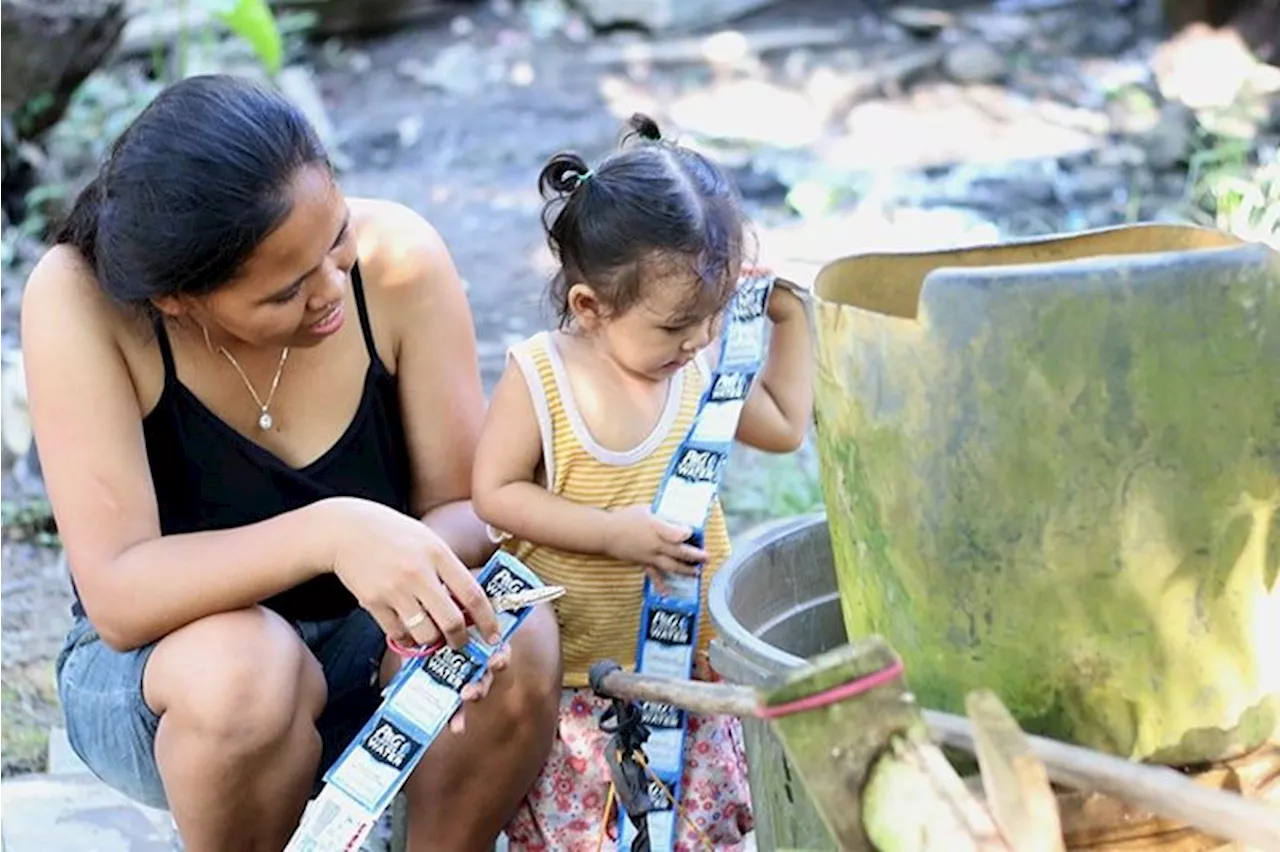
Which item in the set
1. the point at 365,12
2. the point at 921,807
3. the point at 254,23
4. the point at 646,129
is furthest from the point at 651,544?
the point at 365,12

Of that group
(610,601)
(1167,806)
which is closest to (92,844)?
(610,601)

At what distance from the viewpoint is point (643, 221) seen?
8.12ft

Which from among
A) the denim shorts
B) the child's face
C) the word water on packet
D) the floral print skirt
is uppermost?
the child's face

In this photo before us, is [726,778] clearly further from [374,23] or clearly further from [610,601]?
[374,23]

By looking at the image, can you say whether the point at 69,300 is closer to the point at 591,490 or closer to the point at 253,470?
the point at 253,470

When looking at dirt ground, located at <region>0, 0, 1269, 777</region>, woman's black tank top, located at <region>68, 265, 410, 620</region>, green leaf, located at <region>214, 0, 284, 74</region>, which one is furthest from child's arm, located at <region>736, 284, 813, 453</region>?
green leaf, located at <region>214, 0, 284, 74</region>

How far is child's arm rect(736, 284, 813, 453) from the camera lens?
2.69 m

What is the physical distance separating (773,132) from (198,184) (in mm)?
6181

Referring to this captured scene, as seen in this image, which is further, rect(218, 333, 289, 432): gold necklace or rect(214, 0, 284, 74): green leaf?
rect(214, 0, 284, 74): green leaf

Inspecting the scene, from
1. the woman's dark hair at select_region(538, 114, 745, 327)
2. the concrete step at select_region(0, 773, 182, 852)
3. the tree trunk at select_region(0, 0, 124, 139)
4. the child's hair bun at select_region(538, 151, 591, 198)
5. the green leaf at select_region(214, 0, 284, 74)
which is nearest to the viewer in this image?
the woman's dark hair at select_region(538, 114, 745, 327)

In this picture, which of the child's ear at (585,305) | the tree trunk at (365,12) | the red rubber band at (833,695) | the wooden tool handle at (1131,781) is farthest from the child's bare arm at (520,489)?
the tree trunk at (365,12)

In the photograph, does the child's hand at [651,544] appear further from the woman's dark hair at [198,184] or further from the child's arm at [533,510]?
the woman's dark hair at [198,184]

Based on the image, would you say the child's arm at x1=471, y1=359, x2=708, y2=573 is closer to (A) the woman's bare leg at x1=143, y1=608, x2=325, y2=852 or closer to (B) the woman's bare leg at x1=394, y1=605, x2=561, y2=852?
(B) the woman's bare leg at x1=394, y1=605, x2=561, y2=852

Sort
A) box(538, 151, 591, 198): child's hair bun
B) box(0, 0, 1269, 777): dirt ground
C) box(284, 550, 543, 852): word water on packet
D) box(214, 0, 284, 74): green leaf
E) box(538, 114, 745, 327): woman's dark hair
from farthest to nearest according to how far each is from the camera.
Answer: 1. box(214, 0, 284, 74): green leaf
2. box(0, 0, 1269, 777): dirt ground
3. box(538, 151, 591, 198): child's hair bun
4. box(538, 114, 745, 327): woman's dark hair
5. box(284, 550, 543, 852): word water on packet
